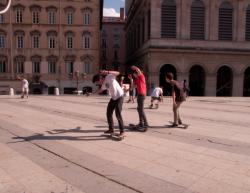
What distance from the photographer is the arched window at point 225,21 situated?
142 ft

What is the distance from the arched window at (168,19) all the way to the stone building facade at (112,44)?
144 feet

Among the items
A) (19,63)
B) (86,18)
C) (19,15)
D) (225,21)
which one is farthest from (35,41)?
(225,21)

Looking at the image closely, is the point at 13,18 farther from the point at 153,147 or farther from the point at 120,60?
the point at 153,147

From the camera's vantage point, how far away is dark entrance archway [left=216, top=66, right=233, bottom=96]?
4428 centimetres

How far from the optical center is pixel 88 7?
5009 centimetres

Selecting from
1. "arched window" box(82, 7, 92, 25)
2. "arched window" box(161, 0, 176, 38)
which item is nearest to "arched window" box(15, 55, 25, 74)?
"arched window" box(82, 7, 92, 25)

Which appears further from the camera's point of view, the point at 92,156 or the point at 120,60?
the point at 120,60

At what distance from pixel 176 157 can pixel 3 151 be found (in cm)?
367

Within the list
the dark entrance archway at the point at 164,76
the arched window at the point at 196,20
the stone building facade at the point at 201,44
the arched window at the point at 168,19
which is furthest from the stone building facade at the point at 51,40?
the arched window at the point at 196,20

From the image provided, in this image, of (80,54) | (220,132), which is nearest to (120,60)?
(80,54)

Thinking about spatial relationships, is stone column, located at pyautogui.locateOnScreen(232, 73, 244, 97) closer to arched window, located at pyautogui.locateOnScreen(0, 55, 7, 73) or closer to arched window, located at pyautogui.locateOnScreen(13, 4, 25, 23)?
arched window, located at pyautogui.locateOnScreen(13, 4, 25, 23)

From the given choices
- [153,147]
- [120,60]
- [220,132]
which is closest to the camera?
[153,147]

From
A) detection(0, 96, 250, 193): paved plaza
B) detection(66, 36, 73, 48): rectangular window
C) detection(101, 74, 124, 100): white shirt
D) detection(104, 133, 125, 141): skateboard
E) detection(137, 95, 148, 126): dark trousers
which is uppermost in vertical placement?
detection(66, 36, 73, 48): rectangular window

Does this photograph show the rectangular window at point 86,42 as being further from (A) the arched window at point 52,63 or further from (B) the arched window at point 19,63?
(B) the arched window at point 19,63
